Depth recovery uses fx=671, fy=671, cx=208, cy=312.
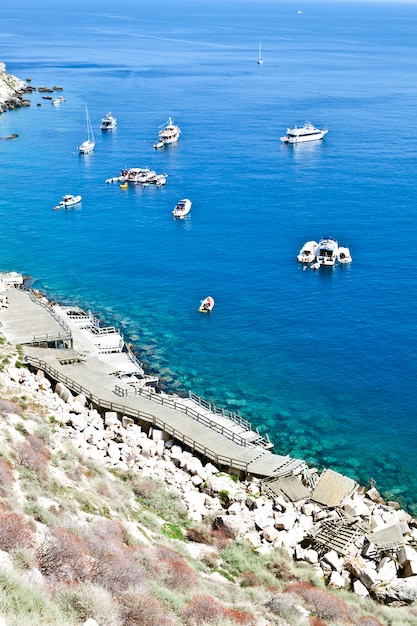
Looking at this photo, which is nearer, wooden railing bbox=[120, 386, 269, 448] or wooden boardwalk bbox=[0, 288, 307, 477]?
wooden boardwalk bbox=[0, 288, 307, 477]

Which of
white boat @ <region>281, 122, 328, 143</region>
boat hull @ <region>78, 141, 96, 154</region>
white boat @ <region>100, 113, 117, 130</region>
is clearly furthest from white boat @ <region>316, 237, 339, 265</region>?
white boat @ <region>100, 113, 117, 130</region>

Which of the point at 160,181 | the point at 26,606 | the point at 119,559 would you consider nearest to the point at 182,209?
the point at 160,181

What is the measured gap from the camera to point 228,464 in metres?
41.9

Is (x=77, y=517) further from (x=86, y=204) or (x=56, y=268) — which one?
(x=86, y=204)

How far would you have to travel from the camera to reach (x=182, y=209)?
3846 inches

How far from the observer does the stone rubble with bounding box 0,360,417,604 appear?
32.5m

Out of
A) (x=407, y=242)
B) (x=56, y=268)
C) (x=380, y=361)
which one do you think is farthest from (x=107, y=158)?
(x=380, y=361)

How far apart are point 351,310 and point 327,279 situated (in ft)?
28.2

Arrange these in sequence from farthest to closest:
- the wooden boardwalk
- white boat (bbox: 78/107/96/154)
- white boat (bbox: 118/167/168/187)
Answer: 1. white boat (bbox: 78/107/96/154)
2. white boat (bbox: 118/167/168/187)
3. the wooden boardwalk

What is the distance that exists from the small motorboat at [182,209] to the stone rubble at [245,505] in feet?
174

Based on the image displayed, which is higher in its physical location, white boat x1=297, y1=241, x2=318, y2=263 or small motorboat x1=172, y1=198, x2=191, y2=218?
small motorboat x1=172, y1=198, x2=191, y2=218

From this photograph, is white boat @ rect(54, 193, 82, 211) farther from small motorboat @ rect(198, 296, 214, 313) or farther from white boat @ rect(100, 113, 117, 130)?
white boat @ rect(100, 113, 117, 130)

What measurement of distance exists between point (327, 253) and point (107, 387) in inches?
1620

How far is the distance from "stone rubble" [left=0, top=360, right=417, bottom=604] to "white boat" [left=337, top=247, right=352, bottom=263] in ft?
139
